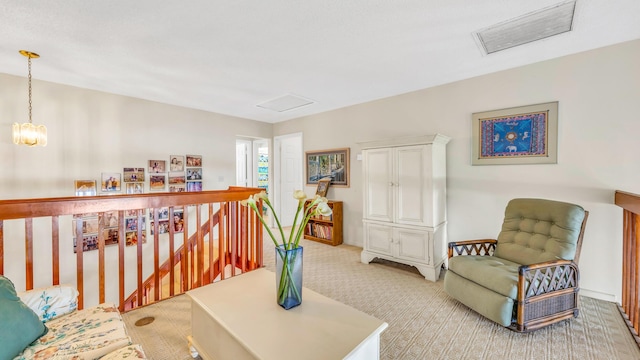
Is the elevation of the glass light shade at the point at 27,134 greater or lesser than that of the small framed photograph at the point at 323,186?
greater

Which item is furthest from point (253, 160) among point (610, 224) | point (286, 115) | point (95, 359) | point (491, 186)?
point (610, 224)

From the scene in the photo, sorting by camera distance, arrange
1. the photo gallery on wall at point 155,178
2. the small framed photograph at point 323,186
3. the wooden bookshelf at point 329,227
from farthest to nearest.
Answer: the small framed photograph at point 323,186 → the wooden bookshelf at point 329,227 → the photo gallery on wall at point 155,178

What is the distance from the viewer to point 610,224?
94.9 inches

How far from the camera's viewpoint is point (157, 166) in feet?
13.3

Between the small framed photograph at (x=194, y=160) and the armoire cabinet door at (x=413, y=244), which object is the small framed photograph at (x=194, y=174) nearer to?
the small framed photograph at (x=194, y=160)

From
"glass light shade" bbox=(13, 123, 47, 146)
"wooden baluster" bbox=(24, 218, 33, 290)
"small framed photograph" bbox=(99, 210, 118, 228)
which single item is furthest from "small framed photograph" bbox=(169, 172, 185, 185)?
"wooden baluster" bbox=(24, 218, 33, 290)

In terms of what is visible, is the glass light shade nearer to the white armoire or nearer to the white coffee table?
the white coffee table

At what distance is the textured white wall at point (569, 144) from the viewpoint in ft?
7.70

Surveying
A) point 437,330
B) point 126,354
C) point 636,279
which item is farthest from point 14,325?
point 636,279

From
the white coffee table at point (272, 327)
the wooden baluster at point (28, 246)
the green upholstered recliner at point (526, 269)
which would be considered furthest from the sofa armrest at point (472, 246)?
the wooden baluster at point (28, 246)

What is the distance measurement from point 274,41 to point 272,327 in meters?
2.23

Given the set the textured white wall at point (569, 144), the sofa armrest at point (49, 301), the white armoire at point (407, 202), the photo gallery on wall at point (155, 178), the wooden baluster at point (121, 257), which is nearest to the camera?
the sofa armrest at point (49, 301)

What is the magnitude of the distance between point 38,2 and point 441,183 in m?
3.91

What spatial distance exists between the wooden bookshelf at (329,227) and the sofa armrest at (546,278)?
2718 mm
